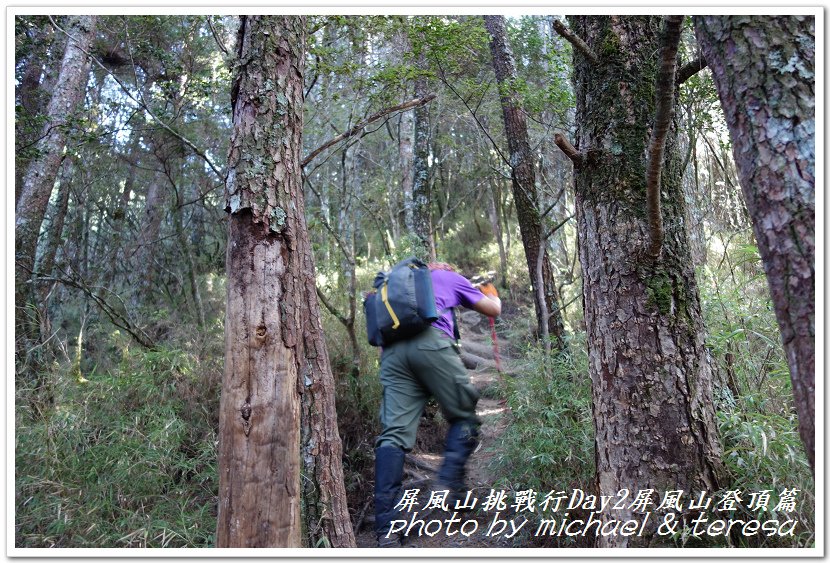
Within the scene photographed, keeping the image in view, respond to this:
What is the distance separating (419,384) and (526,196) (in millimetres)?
3368

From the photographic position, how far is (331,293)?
6.89 m

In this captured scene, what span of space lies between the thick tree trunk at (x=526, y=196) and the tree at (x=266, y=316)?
3395mm

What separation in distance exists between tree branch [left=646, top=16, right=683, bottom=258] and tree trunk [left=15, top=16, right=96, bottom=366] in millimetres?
5384

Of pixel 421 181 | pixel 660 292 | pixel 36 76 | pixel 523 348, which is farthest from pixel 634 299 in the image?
pixel 36 76

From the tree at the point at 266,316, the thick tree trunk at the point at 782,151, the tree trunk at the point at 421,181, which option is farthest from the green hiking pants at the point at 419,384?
the tree trunk at the point at 421,181

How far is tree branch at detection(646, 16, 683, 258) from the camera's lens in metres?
2.03

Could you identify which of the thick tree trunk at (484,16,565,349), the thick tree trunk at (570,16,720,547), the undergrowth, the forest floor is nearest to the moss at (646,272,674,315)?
the thick tree trunk at (570,16,720,547)

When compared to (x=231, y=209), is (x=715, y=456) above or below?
below

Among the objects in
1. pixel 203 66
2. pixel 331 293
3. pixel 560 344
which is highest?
pixel 203 66

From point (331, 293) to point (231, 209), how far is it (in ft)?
14.2

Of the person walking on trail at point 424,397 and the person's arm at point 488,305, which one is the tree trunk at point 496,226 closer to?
the person's arm at point 488,305

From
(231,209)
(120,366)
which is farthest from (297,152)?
(120,366)

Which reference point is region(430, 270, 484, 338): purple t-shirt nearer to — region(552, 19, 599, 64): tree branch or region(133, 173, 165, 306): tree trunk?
region(552, 19, 599, 64): tree branch

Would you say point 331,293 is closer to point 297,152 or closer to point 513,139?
point 513,139
